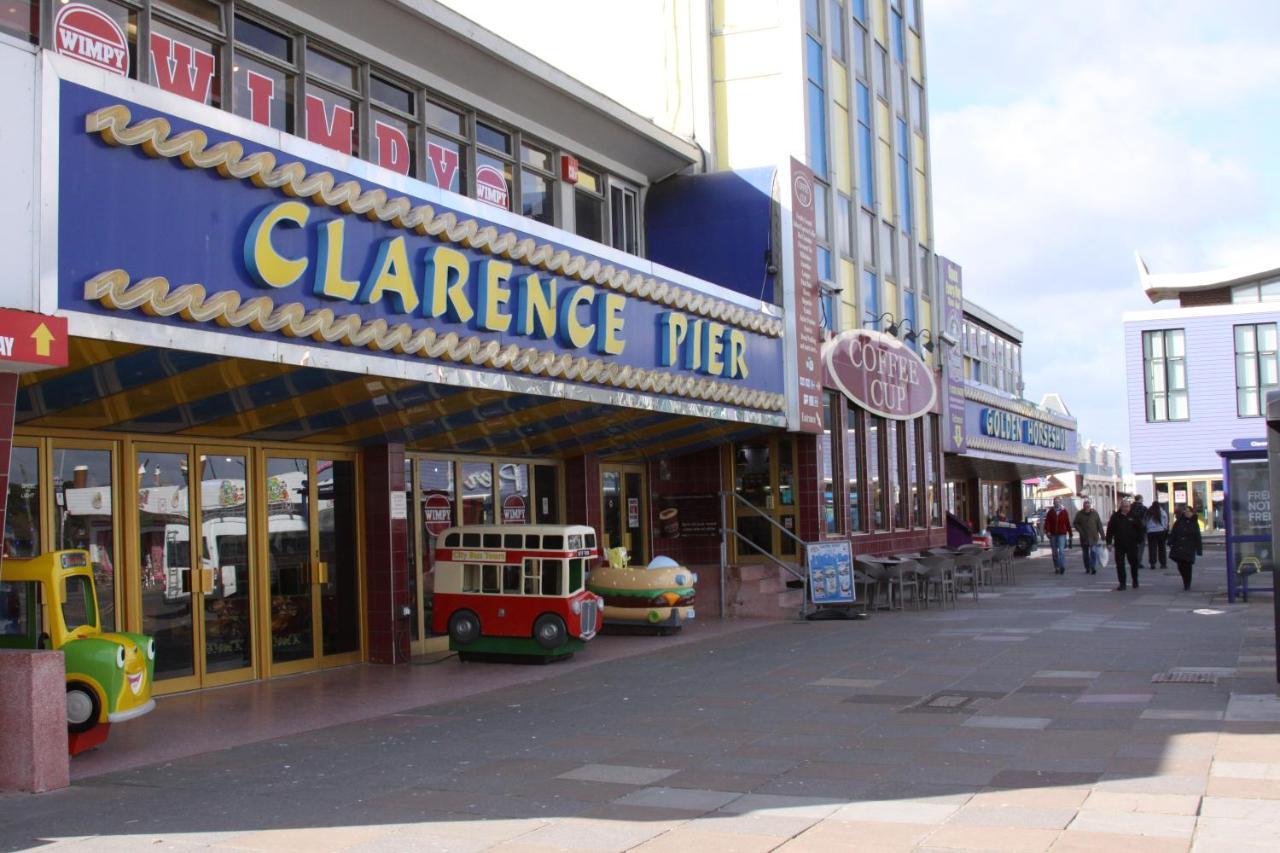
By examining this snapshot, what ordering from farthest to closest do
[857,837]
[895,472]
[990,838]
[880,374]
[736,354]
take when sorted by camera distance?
[895,472]
[880,374]
[736,354]
[857,837]
[990,838]

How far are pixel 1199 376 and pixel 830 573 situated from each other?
39.8m

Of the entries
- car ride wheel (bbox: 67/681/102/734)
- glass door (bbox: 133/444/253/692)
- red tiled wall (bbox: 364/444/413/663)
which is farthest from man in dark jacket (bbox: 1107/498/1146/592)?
car ride wheel (bbox: 67/681/102/734)

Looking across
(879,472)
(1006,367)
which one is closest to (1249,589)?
(879,472)

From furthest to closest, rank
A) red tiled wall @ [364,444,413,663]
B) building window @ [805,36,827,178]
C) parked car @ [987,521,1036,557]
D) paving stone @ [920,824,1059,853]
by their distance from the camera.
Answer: parked car @ [987,521,1036,557]
building window @ [805,36,827,178]
red tiled wall @ [364,444,413,663]
paving stone @ [920,824,1059,853]

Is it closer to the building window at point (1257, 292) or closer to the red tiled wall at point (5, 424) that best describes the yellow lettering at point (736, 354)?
the red tiled wall at point (5, 424)

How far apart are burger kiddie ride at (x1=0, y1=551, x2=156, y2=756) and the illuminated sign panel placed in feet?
6.80

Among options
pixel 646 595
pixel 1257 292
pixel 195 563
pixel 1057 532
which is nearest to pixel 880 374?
pixel 1057 532

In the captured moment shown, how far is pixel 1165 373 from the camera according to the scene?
55.2 metres

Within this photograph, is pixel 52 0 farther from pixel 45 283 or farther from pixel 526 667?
pixel 526 667

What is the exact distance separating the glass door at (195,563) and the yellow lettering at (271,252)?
2.98 metres

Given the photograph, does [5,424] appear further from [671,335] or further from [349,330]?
[671,335]

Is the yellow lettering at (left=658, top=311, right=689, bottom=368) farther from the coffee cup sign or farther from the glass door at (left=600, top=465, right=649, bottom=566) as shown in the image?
the coffee cup sign

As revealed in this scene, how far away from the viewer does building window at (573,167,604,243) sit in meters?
19.1

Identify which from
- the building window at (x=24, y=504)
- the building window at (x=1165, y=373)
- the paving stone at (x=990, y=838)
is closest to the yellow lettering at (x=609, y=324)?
the building window at (x=24, y=504)
